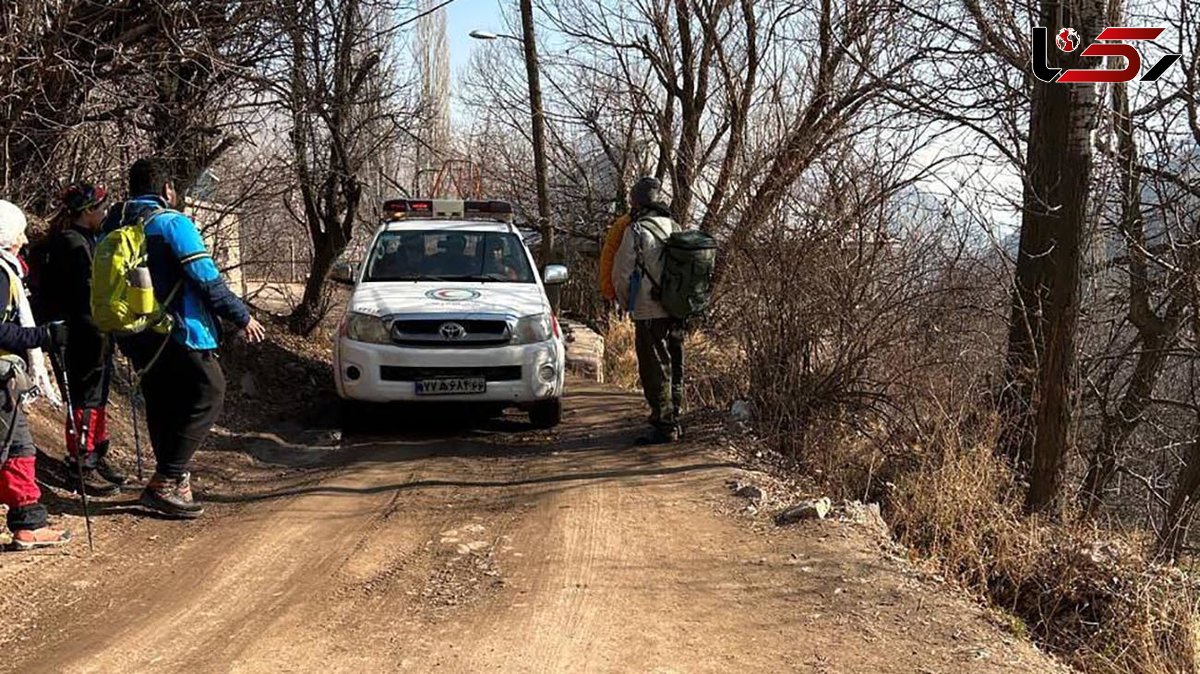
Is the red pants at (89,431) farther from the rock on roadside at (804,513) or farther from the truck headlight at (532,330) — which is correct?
the rock on roadside at (804,513)

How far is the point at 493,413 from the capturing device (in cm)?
926

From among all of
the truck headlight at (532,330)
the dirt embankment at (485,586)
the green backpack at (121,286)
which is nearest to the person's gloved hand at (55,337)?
the green backpack at (121,286)

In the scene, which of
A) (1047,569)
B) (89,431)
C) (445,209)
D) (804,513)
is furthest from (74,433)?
(1047,569)

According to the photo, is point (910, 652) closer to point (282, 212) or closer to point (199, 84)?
point (199, 84)

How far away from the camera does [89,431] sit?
20.4ft

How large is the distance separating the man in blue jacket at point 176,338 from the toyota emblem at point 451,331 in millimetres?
2310

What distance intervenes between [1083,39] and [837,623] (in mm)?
4645

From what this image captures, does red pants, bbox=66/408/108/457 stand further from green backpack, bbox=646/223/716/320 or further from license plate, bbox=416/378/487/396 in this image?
green backpack, bbox=646/223/716/320

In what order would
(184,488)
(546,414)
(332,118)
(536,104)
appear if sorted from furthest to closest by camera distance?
(536,104)
(332,118)
(546,414)
(184,488)

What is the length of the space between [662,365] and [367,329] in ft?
7.83

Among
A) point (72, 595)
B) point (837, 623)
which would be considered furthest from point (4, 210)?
point (837, 623)

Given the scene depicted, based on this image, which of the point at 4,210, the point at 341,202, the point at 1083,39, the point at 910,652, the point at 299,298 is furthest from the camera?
the point at 299,298

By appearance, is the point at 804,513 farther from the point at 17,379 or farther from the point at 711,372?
the point at 17,379

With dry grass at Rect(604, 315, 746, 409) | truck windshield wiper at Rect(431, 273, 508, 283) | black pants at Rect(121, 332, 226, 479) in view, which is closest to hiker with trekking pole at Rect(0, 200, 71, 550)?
black pants at Rect(121, 332, 226, 479)
